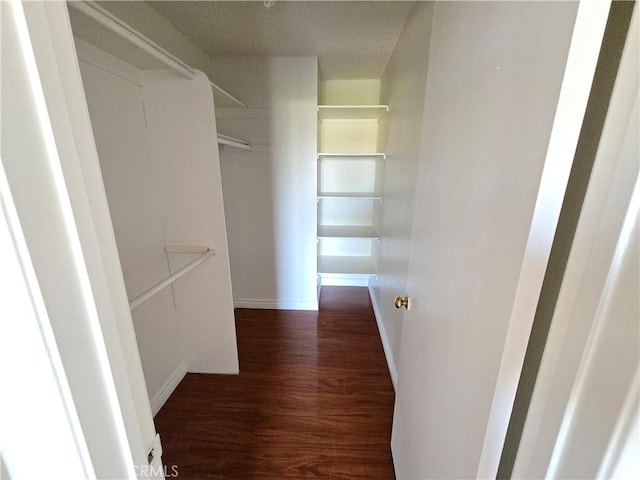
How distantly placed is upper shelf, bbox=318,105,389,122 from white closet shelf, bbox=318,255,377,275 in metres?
1.50

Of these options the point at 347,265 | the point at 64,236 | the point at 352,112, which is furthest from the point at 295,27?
the point at 347,265

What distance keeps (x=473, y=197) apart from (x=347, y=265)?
101 inches

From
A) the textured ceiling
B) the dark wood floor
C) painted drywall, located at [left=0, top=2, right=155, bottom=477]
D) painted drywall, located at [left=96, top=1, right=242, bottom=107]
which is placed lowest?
the dark wood floor

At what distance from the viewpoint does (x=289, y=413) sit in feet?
5.71

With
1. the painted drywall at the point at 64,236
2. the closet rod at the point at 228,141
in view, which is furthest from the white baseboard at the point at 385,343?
the closet rod at the point at 228,141

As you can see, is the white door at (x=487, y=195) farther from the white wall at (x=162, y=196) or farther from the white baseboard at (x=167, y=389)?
the white baseboard at (x=167, y=389)

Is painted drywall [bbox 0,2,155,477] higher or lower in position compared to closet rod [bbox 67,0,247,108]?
lower

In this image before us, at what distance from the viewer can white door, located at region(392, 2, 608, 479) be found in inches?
16.2

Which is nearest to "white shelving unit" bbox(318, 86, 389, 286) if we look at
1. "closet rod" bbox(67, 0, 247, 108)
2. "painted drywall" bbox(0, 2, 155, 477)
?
→ "closet rod" bbox(67, 0, 247, 108)

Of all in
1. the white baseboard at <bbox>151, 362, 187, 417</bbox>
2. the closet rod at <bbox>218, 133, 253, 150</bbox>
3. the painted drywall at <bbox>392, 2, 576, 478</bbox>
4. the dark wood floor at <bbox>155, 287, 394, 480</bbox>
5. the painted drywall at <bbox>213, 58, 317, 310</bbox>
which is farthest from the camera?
the painted drywall at <bbox>213, 58, 317, 310</bbox>

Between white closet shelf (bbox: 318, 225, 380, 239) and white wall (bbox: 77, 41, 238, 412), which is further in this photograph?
white closet shelf (bbox: 318, 225, 380, 239)

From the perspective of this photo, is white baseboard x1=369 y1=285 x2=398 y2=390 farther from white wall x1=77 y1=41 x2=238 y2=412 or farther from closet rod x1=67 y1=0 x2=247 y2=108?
closet rod x1=67 y1=0 x2=247 y2=108

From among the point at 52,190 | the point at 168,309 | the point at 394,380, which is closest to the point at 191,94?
the point at 168,309

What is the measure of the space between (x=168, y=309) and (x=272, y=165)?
1.42 metres
